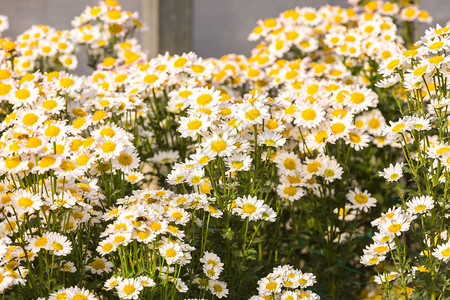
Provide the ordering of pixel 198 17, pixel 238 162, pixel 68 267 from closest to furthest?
pixel 68 267 < pixel 238 162 < pixel 198 17

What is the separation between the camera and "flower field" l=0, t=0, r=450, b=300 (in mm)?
1891

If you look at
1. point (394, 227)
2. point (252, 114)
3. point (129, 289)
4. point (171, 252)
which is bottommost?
point (129, 289)

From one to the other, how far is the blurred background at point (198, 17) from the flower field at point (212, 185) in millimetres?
1462

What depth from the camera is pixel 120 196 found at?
2.29m

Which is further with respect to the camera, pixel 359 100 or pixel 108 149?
pixel 359 100

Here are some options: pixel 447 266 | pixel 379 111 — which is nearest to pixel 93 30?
pixel 379 111

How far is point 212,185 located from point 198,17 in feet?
10.6

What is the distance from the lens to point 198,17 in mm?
5074

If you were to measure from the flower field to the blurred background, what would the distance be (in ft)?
4.80

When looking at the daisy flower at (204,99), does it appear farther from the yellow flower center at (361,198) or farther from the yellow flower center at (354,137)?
the yellow flower center at (361,198)

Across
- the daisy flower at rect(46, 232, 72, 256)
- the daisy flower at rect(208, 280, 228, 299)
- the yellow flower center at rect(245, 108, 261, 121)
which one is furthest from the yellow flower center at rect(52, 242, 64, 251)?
the yellow flower center at rect(245, 108, 261, 121)

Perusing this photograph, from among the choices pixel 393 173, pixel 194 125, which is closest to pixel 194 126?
pixel 194 125

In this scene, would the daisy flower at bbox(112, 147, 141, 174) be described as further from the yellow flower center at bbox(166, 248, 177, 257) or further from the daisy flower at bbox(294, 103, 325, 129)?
the daisy flower at bbox(294, 103, 325, 129)

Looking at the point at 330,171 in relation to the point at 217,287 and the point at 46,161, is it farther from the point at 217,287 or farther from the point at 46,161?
the point at 46,161
